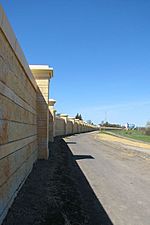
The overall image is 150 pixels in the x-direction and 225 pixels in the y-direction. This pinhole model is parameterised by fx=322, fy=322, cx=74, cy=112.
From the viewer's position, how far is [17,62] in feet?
20.7

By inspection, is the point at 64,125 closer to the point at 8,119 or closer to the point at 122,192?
the point at 122,192

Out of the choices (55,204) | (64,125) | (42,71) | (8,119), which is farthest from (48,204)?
(64,125)

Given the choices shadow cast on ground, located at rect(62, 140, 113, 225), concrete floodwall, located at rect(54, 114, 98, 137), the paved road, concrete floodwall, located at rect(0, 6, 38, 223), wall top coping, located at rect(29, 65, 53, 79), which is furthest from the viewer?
concrete floodwall, located at rect(54, 114, 98, 137)

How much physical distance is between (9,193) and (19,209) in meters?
0.37

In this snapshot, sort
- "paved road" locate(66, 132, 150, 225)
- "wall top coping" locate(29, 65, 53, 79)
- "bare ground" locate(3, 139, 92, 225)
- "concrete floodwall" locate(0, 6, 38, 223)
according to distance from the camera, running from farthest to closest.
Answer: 1. "wall top coping" locate(29, 65, 53, 79)
2. "paved road" locate(66, 132, 150, 225)
3. "bare ground" locate(3, 139, 92, 225)
4. "concrete floodwall" locate(0, 6, 38, 223)

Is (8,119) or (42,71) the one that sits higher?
(42,71)

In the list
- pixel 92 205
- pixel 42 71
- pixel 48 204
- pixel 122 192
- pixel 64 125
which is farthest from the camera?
pixel 64 125

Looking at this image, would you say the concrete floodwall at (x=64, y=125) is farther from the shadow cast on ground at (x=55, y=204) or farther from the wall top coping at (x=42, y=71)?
the shadow cast on ground at (x=55, y=204)

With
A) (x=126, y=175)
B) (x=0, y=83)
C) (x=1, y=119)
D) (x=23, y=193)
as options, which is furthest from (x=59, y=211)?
(x=126, y=175)

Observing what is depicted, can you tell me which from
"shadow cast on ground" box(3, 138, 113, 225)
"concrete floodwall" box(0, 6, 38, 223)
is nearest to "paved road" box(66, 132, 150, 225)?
"shadow cast on ground" box(3, 138, 113, 225)

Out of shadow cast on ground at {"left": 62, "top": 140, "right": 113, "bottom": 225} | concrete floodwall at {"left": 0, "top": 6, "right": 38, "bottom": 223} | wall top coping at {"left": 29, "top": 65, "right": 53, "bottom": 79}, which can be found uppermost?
wall top coping at {"left": 29, "top": 65, "right": 53, "bottom": 79}

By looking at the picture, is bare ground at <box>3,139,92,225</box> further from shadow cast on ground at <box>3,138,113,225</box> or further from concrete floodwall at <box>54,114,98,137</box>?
concrete floodwall at <box>54,114,98,137</box>

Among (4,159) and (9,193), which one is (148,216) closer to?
(9,193)

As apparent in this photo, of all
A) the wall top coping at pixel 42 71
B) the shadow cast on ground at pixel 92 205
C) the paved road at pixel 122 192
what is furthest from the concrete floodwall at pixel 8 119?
the wall top coping at pixel 42 71
